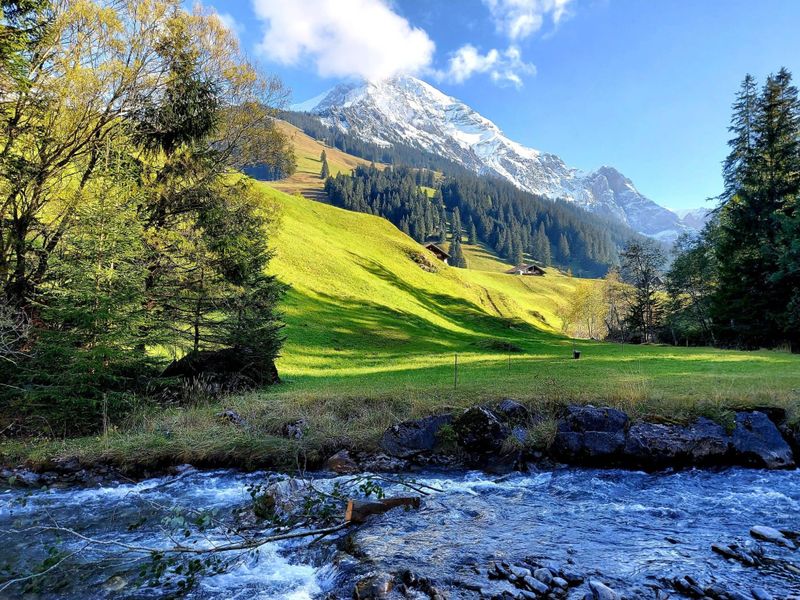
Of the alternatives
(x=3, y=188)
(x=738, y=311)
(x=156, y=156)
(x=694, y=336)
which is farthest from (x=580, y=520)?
(x=694, y=336)

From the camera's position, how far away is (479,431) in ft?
39.1

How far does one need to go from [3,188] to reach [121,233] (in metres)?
4.10

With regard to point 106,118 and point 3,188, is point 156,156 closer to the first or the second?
point 106,118

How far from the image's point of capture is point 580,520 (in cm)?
800

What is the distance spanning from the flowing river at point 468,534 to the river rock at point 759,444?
0.46m

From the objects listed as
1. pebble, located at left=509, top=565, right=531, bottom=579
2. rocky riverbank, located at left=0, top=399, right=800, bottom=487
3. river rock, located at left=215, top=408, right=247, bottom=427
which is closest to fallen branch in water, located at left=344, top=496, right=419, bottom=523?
rocky riverbank, located at left=0, top=399, right=800, bottom=487

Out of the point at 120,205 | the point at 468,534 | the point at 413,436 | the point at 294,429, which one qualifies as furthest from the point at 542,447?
the point at 120,205

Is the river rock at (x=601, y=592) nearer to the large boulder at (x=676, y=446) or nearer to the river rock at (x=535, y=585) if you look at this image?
the river rock at (x=535, y=585)

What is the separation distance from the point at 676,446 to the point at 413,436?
22.6 feet

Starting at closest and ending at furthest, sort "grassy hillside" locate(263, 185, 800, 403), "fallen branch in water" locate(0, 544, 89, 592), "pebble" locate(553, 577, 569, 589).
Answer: "fallen branch in water" locate(0, 544, 89, 592) → "pebble" locate(553, 577, 569, 589) → "grassy hillside" locate(263, 185, 800, 403)

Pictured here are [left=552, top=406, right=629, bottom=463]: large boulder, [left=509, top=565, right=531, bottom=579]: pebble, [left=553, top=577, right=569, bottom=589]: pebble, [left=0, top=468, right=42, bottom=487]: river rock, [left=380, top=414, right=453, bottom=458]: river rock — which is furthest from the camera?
[left=380, top=414, right=453, bottom=458]: river rock

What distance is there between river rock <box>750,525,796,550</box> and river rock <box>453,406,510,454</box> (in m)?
5.62

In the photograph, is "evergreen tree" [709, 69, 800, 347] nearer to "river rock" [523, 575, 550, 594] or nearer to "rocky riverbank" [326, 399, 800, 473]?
"rocky riverbank" [326, 399, 800, 473]

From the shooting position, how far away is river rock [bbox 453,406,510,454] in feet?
38.6
